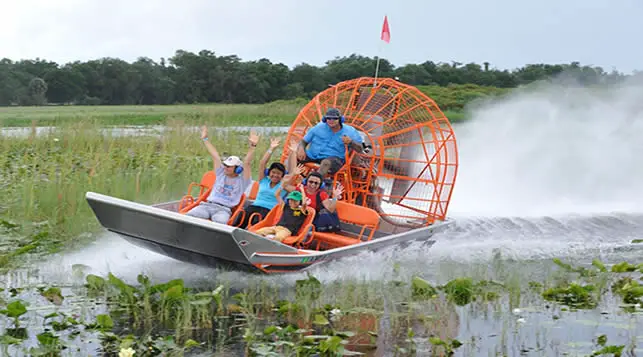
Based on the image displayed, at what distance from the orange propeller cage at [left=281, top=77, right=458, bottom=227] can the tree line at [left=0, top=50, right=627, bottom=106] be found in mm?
29248

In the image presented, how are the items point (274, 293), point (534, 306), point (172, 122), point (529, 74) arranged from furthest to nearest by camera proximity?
1. point (529, 74)
2. point (172, 122)
3. point (274, 293)
4. point (534, 306)

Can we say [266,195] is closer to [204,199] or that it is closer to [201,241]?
[204,199]

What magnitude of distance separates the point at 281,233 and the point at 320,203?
109 centimetres

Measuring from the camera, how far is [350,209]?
1068 centimetres

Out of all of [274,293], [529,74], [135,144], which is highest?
[529,74]

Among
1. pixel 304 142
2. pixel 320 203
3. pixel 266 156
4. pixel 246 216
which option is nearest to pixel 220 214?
pixel 246 216

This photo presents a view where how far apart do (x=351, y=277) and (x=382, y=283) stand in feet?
1.39

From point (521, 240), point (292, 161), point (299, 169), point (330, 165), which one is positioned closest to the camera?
point (299, 169)

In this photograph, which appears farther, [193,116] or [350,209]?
[193,116]

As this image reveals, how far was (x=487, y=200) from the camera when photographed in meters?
16.1

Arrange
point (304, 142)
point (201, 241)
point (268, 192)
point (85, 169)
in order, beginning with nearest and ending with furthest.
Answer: point (201, 241), point (268, 192), point (304, 142), point (85, 169)

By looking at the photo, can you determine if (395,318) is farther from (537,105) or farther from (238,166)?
(537,105)

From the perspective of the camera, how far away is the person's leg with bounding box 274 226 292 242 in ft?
30.9

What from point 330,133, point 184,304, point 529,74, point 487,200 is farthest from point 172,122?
point 529,74
